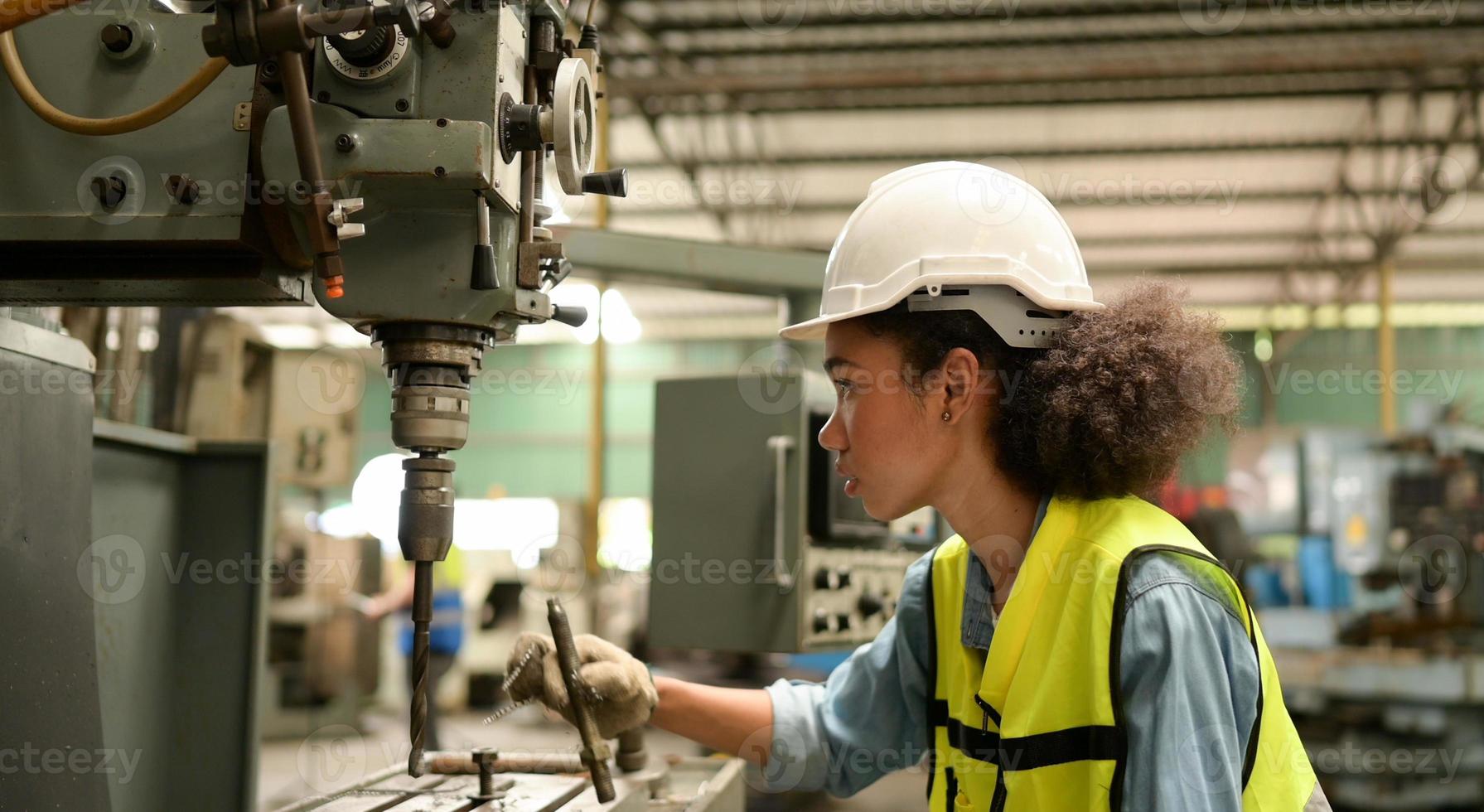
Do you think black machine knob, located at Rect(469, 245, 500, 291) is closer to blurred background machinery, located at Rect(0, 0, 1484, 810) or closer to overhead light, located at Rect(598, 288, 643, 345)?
blurred background machinery, located at Rect(0, 0, 1484, 810)

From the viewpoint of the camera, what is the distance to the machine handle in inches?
79.9

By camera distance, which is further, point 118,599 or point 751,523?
point 751,523

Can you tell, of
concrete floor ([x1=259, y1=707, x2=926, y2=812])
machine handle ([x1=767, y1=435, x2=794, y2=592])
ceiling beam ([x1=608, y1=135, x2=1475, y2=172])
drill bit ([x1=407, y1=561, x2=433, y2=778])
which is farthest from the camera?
ceiling beam ([x1=608, y1=135, x2=1475, y2=172])

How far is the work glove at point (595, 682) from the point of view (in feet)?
4.16

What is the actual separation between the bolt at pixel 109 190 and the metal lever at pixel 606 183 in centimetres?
41

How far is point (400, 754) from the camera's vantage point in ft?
12.2

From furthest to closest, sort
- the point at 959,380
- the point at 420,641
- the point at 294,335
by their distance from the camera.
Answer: the point at 294,335 → the point at 959,380 → the point at 420,641

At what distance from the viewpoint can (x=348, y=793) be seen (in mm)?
1239

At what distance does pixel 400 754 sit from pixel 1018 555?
10.2 ft

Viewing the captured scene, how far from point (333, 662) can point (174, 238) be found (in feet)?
15.2

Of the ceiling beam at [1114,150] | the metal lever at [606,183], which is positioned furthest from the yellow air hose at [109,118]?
the ceiling beam at [1114,150]

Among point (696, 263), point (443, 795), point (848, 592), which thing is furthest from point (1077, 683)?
point (696, 263)

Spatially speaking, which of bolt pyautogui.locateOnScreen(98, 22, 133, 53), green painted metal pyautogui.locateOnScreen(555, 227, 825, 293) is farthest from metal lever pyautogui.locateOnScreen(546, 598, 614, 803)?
green painted metal pyautogui.locateOnScreen(555, 227, 825, 293)

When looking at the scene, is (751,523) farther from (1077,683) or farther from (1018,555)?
(1077,683)
